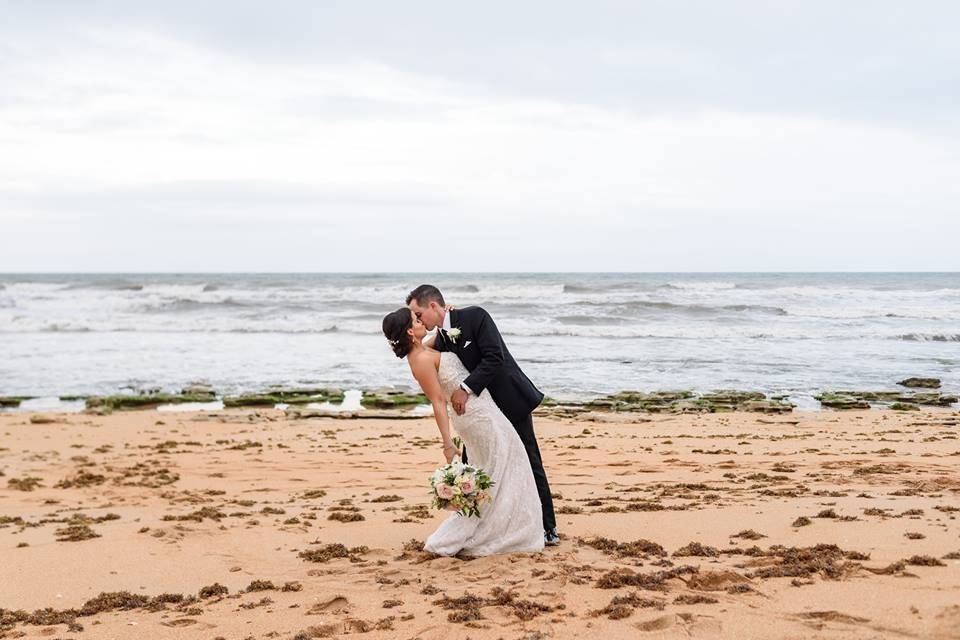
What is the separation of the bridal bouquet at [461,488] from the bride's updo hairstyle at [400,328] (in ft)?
2.73

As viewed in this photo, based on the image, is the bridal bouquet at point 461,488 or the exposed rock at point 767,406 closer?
the bridal bouquet at point 461,488

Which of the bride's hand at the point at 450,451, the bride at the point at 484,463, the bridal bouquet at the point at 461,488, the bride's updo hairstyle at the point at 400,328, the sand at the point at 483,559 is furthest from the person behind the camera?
the bride's hand at the point at 450,451

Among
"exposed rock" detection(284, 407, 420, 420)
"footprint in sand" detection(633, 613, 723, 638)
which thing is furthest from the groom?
"exposed rock" detection(284, 407, 420, 420)

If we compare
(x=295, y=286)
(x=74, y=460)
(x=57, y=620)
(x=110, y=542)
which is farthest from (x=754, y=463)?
(x=295, y=286)

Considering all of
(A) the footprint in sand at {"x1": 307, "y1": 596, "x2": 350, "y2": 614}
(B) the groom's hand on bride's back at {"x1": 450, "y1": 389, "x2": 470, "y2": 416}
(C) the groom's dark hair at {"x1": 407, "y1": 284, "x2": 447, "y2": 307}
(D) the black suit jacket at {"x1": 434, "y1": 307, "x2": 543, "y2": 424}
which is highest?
(C) the groom's dark hair at {"x1": 407, "y1": 284, "x2": 447, "y2": 307}

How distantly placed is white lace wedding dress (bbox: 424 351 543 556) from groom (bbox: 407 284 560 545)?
0.07 meters

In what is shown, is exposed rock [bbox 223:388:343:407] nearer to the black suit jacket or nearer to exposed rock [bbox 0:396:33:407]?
exposed rock [bbox 0:396:33:407]

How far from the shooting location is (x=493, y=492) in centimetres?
556

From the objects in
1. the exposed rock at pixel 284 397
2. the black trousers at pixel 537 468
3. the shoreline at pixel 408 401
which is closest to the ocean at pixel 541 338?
the shoreline at pixel 408 401

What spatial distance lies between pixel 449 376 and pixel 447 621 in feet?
5.81

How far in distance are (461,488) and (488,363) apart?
82 cm

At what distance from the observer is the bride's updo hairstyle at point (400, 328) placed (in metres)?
5.24

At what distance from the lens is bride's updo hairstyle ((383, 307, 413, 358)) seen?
17.2 feet

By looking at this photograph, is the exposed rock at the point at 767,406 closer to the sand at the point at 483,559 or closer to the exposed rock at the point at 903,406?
the exposed rock at the point at 903,406
